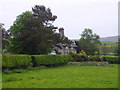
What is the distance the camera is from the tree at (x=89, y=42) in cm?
9491

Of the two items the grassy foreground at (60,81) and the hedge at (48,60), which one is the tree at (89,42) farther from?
the grassy foreground at (60,81)

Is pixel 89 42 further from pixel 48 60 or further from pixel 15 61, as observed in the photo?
pixel 15 61

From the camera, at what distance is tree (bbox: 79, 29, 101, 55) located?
3737 inches

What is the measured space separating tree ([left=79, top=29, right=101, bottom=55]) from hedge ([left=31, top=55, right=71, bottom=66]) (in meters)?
41.9

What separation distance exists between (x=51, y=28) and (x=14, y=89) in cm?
4490

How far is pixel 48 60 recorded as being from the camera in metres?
43.4

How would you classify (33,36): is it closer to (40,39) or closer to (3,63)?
(40,39)

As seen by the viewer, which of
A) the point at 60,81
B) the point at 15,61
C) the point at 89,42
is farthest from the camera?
the point at 89,42

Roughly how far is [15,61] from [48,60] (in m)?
12.1

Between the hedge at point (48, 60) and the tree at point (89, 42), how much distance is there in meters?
41.9

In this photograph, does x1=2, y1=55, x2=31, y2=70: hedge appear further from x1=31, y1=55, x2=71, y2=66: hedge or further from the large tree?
the large tree

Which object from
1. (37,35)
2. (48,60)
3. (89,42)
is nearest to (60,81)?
(48,60)

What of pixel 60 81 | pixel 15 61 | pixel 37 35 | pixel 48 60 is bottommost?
pixel 60 81

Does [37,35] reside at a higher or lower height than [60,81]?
higher
